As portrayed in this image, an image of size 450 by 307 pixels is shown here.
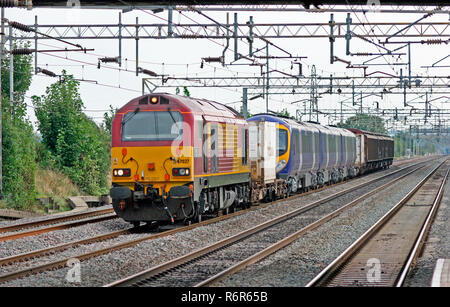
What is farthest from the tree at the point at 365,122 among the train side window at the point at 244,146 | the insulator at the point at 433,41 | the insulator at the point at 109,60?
the train side window at the point at 244,146

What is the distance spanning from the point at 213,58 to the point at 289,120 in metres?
5.31

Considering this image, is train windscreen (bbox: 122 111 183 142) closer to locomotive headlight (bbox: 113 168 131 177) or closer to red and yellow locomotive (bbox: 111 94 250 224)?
red and yellow locomotive (bbox: 111 94 250 224)

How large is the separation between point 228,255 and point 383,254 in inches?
123

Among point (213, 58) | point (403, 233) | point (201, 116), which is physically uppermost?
point (213, 58)

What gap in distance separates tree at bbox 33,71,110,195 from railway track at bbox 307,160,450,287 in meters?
18.1

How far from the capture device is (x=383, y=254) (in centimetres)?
1362

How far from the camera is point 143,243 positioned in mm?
14742

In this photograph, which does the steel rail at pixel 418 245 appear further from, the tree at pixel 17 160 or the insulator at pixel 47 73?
the insulator at pixel 47 73

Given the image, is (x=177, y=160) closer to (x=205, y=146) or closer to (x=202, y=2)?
(x=205, y=146)

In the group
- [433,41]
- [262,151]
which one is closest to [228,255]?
[262,151]

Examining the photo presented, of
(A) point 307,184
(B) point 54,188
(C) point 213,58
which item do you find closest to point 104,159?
(B) point 54,188

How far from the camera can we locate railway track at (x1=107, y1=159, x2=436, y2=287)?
10.7 meters

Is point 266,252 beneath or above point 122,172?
beneath
